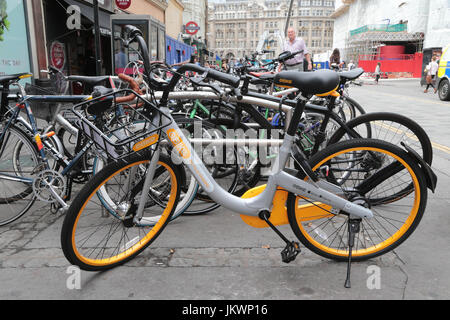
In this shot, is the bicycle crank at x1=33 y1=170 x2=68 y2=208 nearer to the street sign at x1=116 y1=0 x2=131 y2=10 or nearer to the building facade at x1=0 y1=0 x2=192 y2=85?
the building facade at x1=0 y1=0 x2=192 y2=85

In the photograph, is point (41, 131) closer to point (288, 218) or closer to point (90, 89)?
point (90, 89)

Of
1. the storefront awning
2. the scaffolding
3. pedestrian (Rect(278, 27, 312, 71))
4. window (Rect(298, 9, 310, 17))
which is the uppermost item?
window (Rect(298, 9, 310, 17))

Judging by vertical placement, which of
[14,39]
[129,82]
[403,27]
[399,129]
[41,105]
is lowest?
[399,129]

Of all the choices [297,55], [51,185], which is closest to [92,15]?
[297,55]

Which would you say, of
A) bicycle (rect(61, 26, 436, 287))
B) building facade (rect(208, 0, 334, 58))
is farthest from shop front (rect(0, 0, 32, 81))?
building facade (rect(208, 0, 334, 58))

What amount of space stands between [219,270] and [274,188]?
2.33ft

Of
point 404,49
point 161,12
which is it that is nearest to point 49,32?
point 161,12

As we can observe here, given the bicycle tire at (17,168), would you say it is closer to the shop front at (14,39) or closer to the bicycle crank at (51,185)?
the bicycle crank at (51,185)

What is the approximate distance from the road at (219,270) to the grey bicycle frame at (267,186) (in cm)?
46

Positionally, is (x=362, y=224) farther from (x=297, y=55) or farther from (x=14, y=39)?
(x=14, y=39)

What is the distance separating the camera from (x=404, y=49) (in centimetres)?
4950

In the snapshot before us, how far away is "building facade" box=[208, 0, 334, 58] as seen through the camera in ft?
444

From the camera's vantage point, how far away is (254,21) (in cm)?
14438

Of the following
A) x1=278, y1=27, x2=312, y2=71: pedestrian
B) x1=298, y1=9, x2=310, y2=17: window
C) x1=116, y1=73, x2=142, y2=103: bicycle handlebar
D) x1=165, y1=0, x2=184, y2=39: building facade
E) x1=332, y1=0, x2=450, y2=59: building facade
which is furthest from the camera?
x1=298, y1=9, x2=310, y2=17: window
